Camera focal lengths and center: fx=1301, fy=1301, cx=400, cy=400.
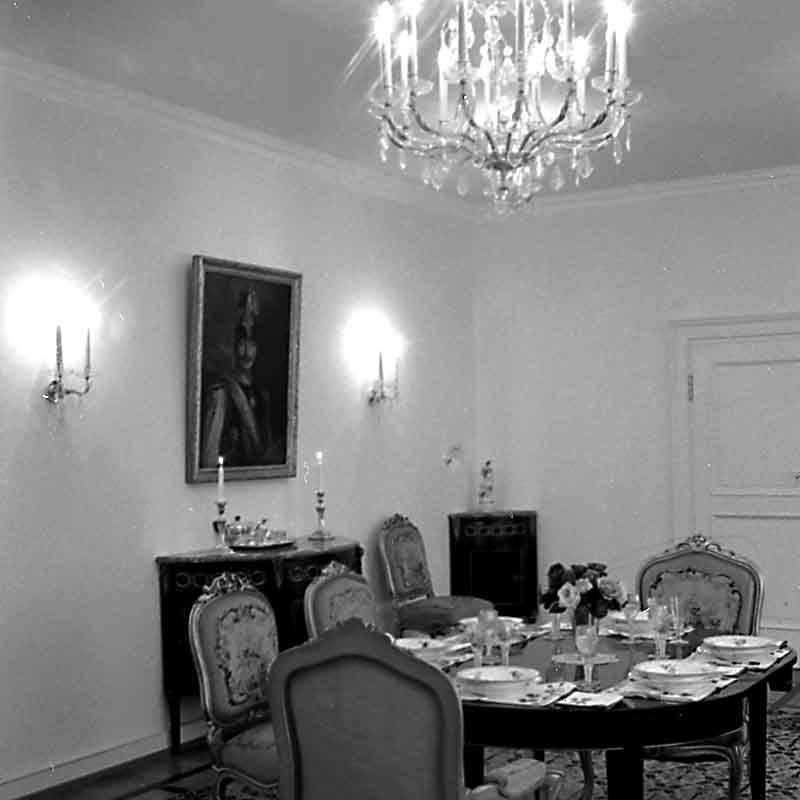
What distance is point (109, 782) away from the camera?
18.1 feet

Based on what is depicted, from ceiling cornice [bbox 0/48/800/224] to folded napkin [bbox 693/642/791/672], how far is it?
347 cm

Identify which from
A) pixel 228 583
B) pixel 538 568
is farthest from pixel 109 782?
pixel 538 568

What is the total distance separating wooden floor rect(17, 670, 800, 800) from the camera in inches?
210

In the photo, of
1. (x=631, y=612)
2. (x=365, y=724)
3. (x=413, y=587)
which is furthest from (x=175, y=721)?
(x=365, y=724)

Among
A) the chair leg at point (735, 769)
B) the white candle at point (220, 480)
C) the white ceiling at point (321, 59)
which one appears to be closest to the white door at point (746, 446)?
the white ceiling at point (321, 59)

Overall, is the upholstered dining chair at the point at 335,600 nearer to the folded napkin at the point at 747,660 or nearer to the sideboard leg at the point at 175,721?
the folded napkin at the point at 747,660

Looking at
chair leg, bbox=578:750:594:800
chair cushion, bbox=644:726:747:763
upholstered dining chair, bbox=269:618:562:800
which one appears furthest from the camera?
chair leg, bbox=578:750:594:800

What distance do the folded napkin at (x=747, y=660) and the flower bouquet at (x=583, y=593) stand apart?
317mm

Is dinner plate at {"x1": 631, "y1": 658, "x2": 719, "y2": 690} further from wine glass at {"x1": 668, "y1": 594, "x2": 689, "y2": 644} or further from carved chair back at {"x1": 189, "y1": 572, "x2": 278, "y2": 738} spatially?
carved chair back at {"x1": 189, "y1": 572, "x2": 278, "y2": 738}

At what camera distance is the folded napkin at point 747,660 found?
4117 millimetres

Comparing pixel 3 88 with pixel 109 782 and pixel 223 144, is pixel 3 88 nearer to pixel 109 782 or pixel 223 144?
pixel 223 144

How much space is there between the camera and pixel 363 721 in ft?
10.1

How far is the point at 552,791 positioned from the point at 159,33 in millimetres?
3225

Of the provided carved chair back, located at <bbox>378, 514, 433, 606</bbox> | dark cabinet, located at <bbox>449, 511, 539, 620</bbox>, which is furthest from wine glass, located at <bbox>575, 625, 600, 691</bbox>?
dark cabinet, located at <bbox>449, 511, 539, 620</bbox>
